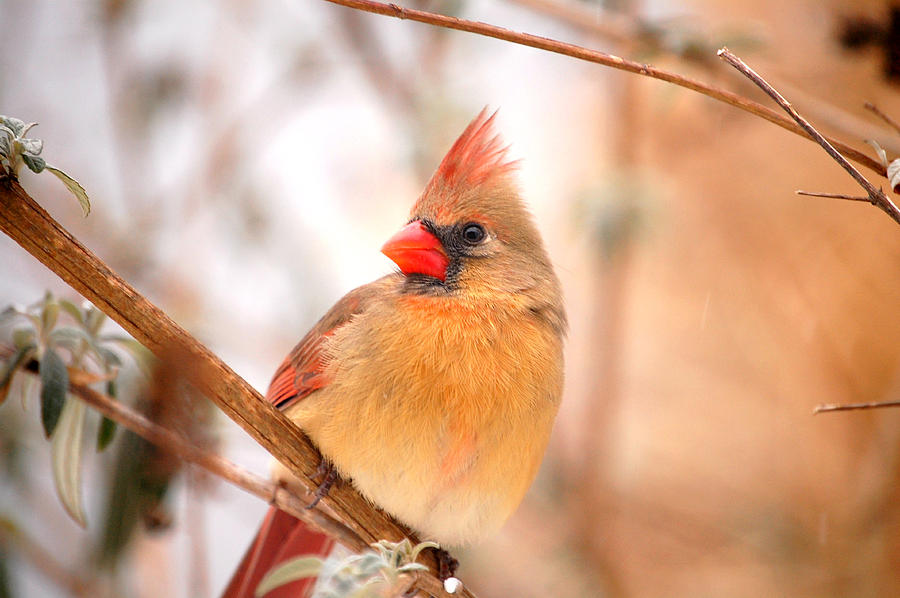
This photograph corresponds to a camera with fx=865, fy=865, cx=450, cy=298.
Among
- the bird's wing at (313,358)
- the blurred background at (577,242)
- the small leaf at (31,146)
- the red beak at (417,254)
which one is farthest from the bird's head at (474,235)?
the small leaf at (31,146)

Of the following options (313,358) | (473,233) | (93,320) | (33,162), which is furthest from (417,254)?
(33,162)

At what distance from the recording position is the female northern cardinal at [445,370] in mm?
1650

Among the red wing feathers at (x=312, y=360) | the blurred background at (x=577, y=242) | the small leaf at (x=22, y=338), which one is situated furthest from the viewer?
the blurred background at (x=577, y=242)

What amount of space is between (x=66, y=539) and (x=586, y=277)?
7.41 feet

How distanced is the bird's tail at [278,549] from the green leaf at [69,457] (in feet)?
1.88

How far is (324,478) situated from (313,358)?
311 millimetres

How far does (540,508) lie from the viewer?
3.30 meters

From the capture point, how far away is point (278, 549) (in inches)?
82.4

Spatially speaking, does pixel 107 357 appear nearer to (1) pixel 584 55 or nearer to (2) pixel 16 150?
(2) pixel 16 150

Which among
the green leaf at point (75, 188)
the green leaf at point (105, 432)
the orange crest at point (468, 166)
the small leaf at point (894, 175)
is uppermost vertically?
the orange crest at point (468, 166)

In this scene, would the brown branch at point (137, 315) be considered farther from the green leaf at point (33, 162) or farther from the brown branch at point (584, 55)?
the brown branch at point (584, 55)

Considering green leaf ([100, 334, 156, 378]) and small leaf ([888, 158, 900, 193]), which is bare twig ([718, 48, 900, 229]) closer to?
small leaf ([888, 158, 900, 193])

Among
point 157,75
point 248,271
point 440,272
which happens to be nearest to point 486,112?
point 440,272

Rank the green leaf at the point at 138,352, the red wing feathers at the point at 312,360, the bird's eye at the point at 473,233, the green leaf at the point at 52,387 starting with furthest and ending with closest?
1. the bird's eye at the point at 473,233
2. the red wing feathers at the point at 312,360
3. the green leaf at the point at 138,352
4. the green leaf at the point at 52,387
